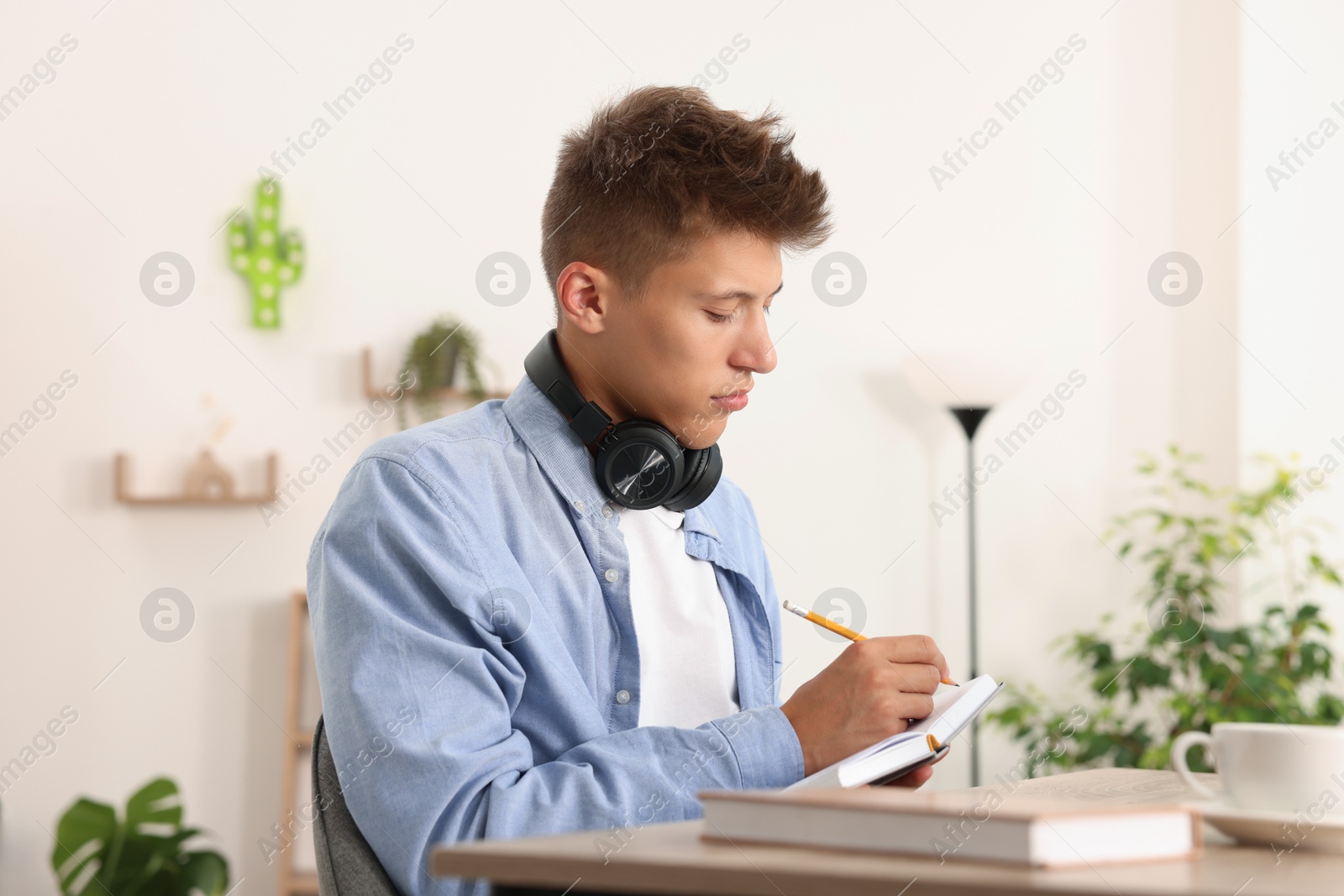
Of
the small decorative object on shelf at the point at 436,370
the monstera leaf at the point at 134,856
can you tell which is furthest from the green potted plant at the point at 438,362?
the monstera leaf at the point at 134,856

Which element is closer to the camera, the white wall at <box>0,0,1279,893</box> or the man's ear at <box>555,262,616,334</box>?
the man's ear at <box>555,262,616,334</box>

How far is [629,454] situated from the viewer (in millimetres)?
1259

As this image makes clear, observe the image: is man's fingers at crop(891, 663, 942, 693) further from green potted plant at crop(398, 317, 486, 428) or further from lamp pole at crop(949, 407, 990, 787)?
lamp pole at crop(949, 407, 990, 787)

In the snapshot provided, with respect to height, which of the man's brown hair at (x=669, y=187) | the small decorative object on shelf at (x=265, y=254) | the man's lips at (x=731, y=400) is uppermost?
the small decorative object on shelf at (x=265, y=254)

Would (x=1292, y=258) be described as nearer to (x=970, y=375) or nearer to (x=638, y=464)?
(x=970, y=375)

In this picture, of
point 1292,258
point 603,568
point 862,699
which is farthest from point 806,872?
point 1292,258

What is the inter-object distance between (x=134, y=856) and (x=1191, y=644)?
259 cm

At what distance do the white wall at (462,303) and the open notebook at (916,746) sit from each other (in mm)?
2135

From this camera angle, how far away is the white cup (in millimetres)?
706

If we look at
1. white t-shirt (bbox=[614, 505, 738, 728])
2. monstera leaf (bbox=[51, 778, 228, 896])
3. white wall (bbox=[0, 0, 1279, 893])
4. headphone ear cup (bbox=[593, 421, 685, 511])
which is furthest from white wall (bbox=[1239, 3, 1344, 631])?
monstera leaf (bbox=[51, 778, 228, 896])

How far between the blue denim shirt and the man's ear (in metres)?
0.10

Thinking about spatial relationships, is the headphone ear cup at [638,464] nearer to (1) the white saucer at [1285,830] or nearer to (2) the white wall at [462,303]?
(1) the white saucer at [1285,830]

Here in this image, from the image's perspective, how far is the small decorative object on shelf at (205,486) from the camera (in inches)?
117

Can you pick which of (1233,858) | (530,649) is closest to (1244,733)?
(1233,858)
